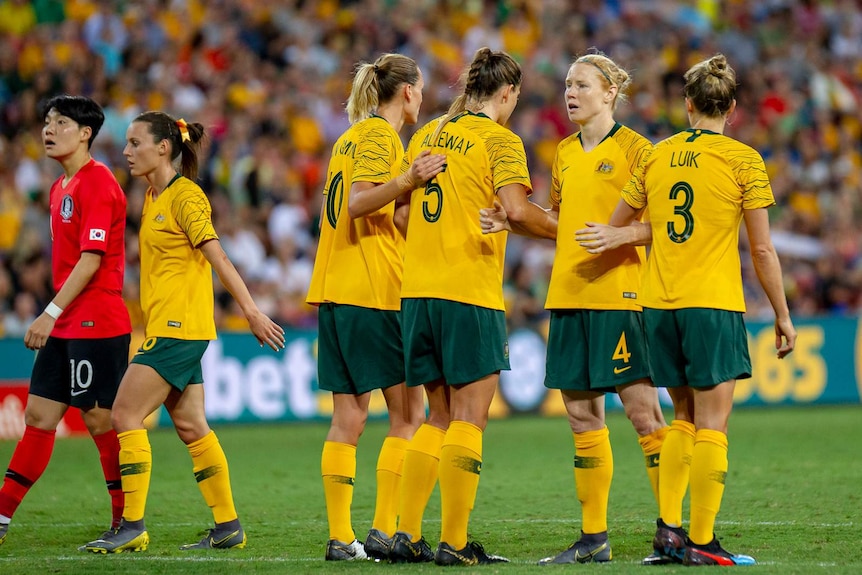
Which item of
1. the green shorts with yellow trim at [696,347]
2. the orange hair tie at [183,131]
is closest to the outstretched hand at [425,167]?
the green shorts with yellow trim at [696,347]

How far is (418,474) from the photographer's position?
594cm

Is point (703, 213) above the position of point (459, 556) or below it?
above

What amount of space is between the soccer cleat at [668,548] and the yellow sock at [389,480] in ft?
4.25

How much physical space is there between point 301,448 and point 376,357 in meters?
6.39

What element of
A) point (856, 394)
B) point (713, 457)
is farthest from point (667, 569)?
point (856, 394)

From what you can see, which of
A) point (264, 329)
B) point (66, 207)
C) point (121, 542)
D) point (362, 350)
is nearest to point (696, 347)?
point (362, 350)

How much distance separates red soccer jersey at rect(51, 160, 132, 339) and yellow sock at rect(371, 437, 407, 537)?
72.2 inches

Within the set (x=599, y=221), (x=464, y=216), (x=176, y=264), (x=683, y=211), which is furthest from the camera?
(x=176, y=264)

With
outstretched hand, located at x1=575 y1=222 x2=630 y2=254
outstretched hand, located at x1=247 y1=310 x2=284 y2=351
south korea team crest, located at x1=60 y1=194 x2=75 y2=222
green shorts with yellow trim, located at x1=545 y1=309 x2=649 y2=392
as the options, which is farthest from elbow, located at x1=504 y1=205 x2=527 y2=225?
south korea team crest, located at x1=60 y1=194 x2=75 y2=222

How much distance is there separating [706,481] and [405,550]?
4.88 feet

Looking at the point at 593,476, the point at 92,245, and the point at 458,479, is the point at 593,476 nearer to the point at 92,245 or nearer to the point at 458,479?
the point at 458,479

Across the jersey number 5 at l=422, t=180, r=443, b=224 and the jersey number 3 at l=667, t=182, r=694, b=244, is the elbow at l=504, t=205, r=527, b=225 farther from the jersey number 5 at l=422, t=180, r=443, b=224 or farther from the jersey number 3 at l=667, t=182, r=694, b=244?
the jersey number 3 at l=667, t=182, r=694, b=244

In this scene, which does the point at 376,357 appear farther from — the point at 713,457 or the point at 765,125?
the point at 765,125

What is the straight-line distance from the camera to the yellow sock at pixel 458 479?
18.8 feet
